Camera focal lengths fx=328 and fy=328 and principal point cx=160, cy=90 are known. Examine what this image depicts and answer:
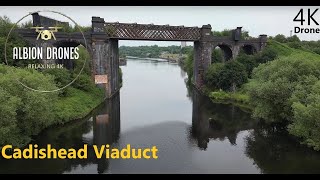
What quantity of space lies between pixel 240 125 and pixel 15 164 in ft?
78.5

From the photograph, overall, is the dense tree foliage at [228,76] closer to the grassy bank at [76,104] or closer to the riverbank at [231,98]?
the riverbank at [231,98]

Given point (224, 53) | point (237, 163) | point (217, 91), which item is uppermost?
point (224, 53)

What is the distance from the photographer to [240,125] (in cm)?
3744

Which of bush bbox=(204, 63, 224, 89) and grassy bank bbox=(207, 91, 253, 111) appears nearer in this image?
grassy bank bbox=(207, 91, 253, 111)

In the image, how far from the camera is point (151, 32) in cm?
5275

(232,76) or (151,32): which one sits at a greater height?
(151,32)

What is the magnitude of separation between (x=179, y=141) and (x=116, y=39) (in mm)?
27001

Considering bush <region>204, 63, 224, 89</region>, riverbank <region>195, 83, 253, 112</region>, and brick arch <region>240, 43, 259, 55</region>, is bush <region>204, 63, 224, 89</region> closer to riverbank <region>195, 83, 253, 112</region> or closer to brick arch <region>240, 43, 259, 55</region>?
riverbank <region>195, 83, 253, 112</region>

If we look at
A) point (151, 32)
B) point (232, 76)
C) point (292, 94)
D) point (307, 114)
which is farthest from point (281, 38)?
point (307, 114)

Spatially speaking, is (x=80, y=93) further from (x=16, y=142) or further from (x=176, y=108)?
(x=16, y=142)

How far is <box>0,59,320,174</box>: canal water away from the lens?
24391 millimetres

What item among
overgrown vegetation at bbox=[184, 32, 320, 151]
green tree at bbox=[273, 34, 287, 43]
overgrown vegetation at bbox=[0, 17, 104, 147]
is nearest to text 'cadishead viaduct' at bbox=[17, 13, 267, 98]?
overgrown vegetation at bbox=[0, 17, 104, 147]

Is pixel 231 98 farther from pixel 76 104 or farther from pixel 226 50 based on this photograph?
pixel 76 104

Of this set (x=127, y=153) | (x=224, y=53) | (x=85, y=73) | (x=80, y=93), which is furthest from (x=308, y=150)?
(x=224, y=53)
